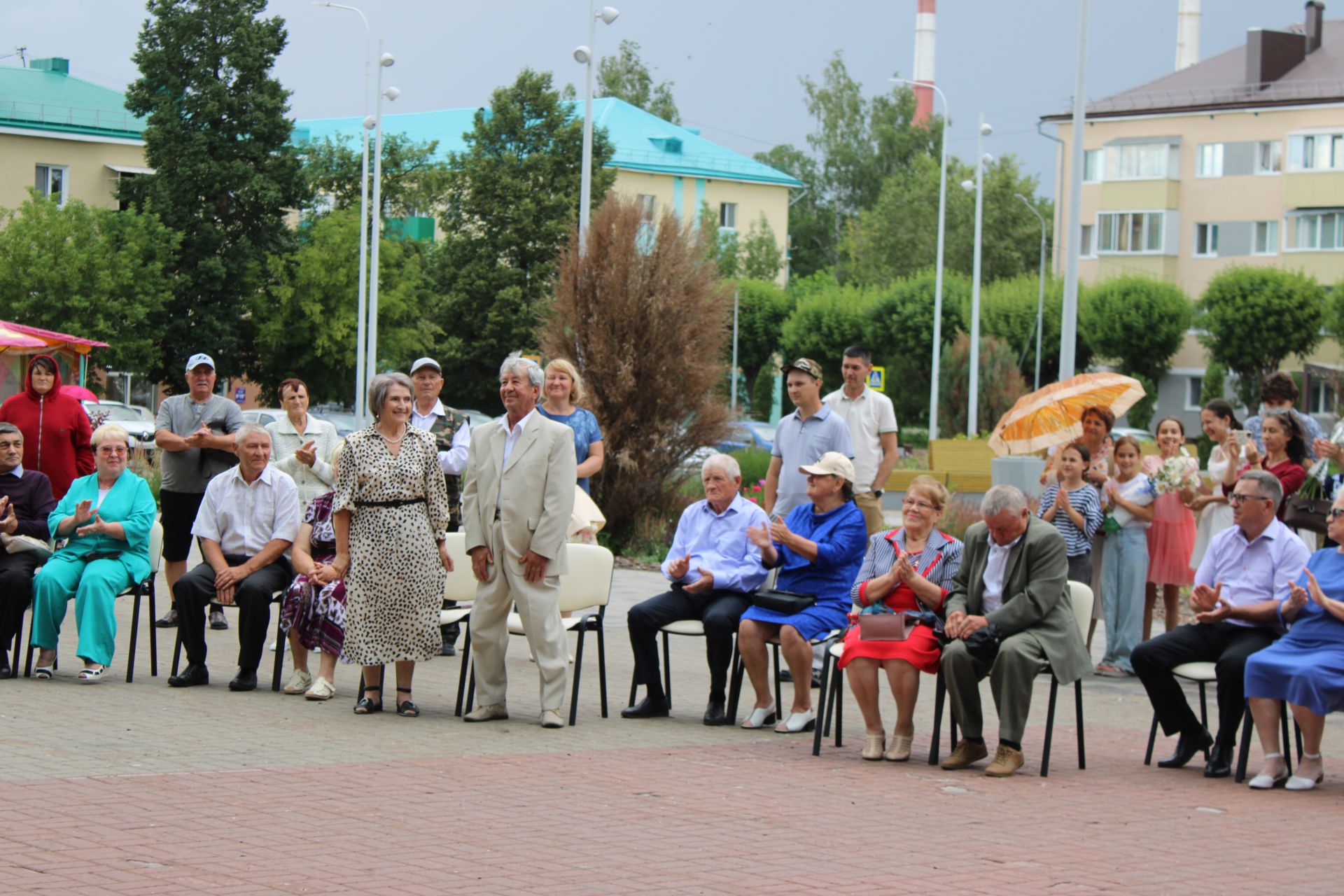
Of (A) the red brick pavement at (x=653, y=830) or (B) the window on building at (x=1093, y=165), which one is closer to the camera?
(A) the red brick pavement at (x=653, y=830)

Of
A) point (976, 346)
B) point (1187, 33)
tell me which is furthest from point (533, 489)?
point (1187, 33)

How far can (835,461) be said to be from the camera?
29.9 ft

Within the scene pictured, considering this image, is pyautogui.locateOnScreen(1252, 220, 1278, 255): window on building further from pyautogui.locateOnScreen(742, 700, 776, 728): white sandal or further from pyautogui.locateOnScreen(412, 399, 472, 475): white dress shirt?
pyautogui.locateOnScreen(742, 700, 776, 728): white sandal

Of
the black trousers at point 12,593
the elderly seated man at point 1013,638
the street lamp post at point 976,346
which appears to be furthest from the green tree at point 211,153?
the elderly seated man at point 1013,638

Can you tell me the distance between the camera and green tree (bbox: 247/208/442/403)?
49656 mm

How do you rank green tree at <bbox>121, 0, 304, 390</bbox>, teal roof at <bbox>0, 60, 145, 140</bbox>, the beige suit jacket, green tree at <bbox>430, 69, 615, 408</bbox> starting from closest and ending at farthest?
the beige suit jacket, green tree at <bbox>121, 0, 304, 390</bbox>, green tree at <bbox>430, 69, 615, 408</bbox>, teal roof at <bbox>0, 60, 145, 140</bbox>

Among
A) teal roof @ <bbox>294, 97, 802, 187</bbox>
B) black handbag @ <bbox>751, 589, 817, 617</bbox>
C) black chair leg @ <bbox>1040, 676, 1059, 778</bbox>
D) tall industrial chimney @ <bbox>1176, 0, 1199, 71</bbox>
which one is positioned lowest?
black chair leg @ <bbox>1040, 676, 1059, 778</bbox>

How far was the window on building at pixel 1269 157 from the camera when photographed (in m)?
A: 60.8

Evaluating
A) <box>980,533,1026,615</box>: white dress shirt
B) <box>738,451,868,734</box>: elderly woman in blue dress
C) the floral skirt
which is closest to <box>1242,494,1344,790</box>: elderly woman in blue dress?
<box>980,533,1026,615</box>: white dress shirt

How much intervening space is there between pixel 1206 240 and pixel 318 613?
59380 millimetres

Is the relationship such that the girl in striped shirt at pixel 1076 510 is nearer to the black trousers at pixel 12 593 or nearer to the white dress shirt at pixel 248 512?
the white dress shirt at pixel 248 512

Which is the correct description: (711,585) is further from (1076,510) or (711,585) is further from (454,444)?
(1076,510)

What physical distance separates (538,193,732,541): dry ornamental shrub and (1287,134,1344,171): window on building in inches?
1823

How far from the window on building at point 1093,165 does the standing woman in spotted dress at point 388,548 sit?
58.8 m
